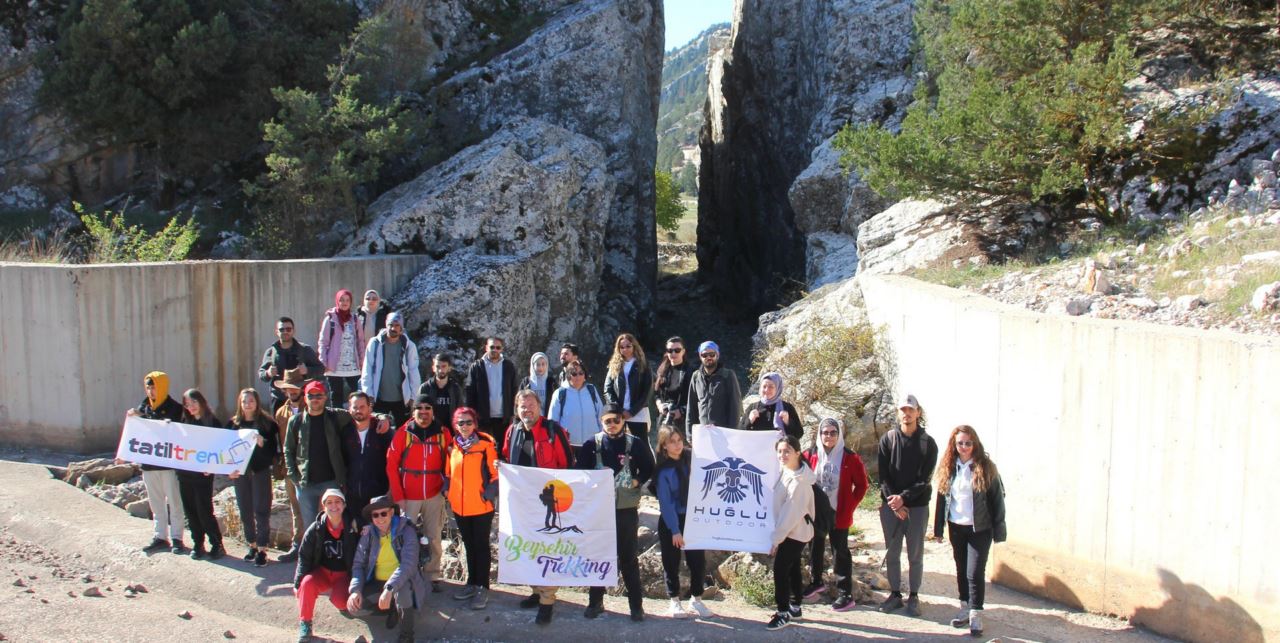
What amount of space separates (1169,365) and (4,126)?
17.9 metres

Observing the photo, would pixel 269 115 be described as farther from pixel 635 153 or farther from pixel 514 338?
pixel 635 153

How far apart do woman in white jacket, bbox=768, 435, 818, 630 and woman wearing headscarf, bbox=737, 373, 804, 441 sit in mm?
605

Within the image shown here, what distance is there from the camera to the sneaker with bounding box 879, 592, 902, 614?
748 cm

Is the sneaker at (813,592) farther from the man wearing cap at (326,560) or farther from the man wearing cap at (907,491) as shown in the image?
the man wearing cap at (326,560)

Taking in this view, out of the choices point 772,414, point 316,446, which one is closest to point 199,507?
point 316,446

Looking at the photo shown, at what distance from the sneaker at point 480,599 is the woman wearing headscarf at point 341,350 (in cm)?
409

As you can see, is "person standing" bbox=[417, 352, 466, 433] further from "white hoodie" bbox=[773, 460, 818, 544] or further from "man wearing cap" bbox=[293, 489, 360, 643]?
"white hoodie" bbox=[773, 460, 818, 544]

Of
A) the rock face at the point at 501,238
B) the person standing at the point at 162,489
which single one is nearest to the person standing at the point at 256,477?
the person standing at the point at 162,489

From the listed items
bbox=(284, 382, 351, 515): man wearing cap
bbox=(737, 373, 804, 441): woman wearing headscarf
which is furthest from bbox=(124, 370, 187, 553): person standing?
bbox=(737, 373, 804, 441): woman wearing headscarf

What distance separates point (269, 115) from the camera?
1706 centimetres

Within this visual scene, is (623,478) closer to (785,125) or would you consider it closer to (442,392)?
(442,392)

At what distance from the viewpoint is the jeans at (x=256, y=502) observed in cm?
830

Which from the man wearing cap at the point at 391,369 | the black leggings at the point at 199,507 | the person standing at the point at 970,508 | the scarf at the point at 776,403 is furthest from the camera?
the man wearing cap at the point at 391,369

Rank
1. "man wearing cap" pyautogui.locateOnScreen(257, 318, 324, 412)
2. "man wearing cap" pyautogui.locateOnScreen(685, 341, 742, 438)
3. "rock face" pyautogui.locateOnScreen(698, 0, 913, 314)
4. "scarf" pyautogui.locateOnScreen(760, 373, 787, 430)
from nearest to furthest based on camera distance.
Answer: "scarf" pyautogui.locateOnScreen(760, 373, 787, 430) → "man wearing cap" pyautogui.locateOnScreen(685, 341, 742, 438) → "man wearing cap" pyautogui.locateOnScreen(257, 318, 324, 412) → "rock face" pyautogui.locateOnScreen(698, 0, 913, 314)
